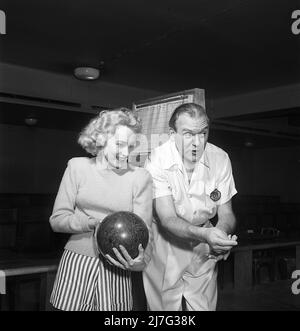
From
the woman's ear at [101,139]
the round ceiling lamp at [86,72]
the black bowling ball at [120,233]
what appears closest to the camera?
the black bowling ball at [120,233]

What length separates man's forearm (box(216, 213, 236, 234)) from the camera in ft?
6.47

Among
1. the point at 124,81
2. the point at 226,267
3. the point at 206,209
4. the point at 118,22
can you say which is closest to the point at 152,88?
the point at 124,81

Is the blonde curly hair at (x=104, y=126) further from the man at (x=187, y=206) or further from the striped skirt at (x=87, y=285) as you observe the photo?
the striped skirt at (x=87, y=285)

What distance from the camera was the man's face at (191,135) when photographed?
1920mm

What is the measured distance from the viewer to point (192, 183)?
6.70 feet

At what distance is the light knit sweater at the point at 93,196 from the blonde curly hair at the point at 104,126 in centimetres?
7

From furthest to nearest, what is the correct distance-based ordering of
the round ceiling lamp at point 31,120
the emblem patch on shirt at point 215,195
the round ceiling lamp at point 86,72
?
the round ceiling lamp at point 31,120
the round ceiling lamp at point 86,72
the emblem patch on shirt at point 215,195

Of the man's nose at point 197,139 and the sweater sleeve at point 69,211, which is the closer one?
the sweater sleeve at point 69,211

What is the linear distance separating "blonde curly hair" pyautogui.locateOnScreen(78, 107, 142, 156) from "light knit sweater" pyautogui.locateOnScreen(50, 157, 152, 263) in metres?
0.07

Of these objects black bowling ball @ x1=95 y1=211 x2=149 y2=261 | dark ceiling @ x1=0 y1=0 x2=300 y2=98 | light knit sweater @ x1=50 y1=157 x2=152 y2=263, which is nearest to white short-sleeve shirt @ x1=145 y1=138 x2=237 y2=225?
light knit sweater @ x1=50 y1=157 x2=152 y2=263

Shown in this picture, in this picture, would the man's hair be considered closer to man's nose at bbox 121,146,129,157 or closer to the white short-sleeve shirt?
the white short-sleeve shirt

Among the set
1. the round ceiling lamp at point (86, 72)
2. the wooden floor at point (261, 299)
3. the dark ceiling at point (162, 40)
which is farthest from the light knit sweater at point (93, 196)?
the round ceiling lamp at point (86, 72)

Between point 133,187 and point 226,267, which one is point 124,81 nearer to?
point 226,267

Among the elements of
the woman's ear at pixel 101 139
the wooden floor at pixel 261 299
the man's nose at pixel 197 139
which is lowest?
the wooden floor at pixel 261 299
